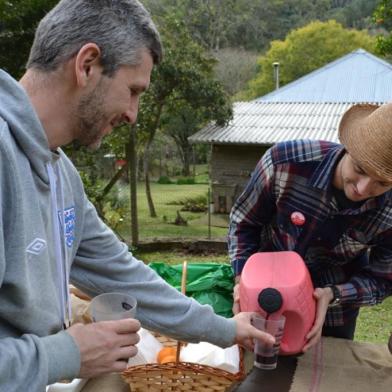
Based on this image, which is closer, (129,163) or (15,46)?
(15,46)

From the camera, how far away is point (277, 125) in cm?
1462

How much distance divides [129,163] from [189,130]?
13.0 metres

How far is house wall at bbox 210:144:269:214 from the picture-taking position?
13906 millimetres

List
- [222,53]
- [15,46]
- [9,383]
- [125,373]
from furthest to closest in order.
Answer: [222,53] < [15,46] < [125,373] < [9,383]

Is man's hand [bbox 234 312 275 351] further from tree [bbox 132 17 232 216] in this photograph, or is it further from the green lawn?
tree [bbox 132 17 232 216]

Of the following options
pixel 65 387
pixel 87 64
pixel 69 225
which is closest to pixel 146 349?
pixel 65 387

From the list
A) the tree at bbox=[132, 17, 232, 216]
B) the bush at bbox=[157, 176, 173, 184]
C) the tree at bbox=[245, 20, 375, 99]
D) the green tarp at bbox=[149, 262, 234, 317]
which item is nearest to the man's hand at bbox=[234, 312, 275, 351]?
the green tarp at bbox=[149, 262, 234, 317]

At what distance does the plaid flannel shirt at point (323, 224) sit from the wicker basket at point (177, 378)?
0.59 metres

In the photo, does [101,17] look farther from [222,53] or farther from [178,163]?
[222,53]

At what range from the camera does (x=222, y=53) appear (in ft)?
118

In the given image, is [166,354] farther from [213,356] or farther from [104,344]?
[104,344]

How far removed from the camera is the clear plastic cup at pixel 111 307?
1.24 metres

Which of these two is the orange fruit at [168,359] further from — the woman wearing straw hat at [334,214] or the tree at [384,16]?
the tree at [384,16]

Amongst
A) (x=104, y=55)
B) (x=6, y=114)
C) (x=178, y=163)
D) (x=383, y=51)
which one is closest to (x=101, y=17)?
(x=104, y=55)
